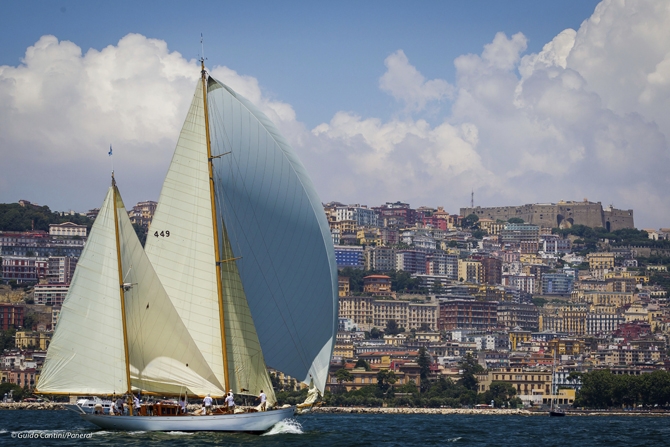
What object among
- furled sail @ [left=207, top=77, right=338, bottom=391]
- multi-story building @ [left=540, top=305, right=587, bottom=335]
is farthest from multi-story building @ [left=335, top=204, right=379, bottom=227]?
furled sail @ [left=207, top=77, right=338, bottom=391]

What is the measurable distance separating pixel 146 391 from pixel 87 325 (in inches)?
73.1

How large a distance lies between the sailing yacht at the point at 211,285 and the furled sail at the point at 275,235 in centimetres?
2

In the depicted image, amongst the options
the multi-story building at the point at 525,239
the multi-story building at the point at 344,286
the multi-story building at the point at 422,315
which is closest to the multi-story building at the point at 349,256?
the multi-story building at the point at 344,286

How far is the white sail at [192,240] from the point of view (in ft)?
88.5

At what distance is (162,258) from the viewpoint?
27.4m

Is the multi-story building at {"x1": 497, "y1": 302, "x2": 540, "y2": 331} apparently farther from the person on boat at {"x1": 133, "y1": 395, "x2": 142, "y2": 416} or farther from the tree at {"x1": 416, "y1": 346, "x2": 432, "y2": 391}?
the person on boat at {"x1": 133, "y1": 395, "x2": 142, "y2": 416}

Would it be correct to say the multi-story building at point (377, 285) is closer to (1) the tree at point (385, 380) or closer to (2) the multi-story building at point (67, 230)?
(2) the multi-story building at point (67, 230)

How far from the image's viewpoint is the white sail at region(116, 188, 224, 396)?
27.1 m

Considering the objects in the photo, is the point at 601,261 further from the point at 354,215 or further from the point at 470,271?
the point at 354,215

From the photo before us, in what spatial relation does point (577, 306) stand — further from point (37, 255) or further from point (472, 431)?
point (472, 431)

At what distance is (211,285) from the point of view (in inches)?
1067

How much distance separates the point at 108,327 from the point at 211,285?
101 inches

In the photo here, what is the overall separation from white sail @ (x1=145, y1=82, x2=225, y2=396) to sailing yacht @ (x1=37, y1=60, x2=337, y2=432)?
0.07 ft

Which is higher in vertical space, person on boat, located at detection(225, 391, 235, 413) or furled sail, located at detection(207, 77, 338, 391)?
furled sail, located at detection(207, 77, 338, 391)
